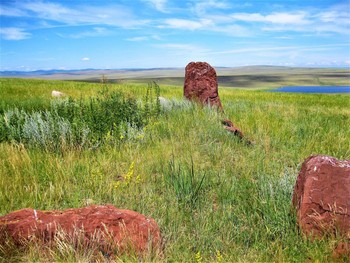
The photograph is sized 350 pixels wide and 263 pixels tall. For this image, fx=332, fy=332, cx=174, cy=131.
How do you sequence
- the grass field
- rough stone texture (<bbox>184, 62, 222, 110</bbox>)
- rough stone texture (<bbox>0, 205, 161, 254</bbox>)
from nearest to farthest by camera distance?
rough stone texture (<bbox>0, 205, 161, 254</bbox>), the grass field, rough stone texture (<bbox>184, 62, 222, 110</bbox>)

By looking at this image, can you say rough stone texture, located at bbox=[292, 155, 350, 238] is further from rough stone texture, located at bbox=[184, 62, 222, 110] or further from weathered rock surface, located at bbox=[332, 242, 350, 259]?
rough stone texture, located at bbox=[184, 62, 222, 110]

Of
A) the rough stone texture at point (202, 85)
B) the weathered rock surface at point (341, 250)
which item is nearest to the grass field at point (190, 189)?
the weathered rock surface at point (341, 250)

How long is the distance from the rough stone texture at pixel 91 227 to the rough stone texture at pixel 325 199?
1342 mm

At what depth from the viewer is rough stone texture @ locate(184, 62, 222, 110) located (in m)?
10.2

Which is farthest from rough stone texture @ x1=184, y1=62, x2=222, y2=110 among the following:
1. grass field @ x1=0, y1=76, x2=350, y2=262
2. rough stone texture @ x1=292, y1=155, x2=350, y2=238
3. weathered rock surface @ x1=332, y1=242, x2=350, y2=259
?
weathered rock surface @ x1=332, y1=242, x2=350, y2=259

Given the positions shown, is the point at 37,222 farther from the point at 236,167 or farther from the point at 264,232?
the point at 236,167

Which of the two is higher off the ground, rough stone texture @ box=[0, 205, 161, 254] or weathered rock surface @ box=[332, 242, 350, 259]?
rough stone texture @ box=[0, 205, 161, 254]

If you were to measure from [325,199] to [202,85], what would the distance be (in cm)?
765

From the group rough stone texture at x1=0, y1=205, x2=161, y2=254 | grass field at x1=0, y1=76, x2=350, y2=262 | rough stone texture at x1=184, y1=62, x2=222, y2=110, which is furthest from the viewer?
rough stone texture at x1=184, y1=62, x2=222, y2=110

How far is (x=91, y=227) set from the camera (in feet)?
8.97

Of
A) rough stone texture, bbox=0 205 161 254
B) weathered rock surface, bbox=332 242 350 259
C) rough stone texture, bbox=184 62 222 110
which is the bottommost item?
weathered rock surface, bbox=332 242 350 259

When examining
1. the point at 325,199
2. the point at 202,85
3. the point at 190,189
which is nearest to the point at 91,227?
the point at 190,189

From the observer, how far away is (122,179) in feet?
14.7

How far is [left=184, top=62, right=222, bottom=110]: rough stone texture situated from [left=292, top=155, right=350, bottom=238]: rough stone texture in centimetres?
712
